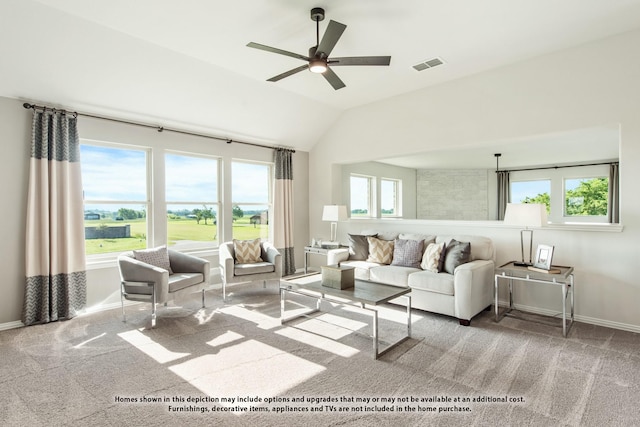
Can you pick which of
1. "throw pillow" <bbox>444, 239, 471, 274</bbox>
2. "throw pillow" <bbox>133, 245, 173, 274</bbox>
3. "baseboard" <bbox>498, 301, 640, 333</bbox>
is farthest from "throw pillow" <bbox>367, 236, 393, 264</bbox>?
"throw pillow" <bbox>133, 245, 173, 274</bbox>

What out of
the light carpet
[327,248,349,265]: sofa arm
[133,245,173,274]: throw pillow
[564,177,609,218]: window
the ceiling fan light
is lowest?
the light carpet

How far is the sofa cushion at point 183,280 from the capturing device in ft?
12.6

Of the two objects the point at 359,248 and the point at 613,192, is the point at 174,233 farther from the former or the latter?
the point at 613,192

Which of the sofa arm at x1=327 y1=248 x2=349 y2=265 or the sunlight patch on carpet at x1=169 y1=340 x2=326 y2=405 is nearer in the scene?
the sunlight patch on carpet at x1=169 y1=340 x2=326 y2=405

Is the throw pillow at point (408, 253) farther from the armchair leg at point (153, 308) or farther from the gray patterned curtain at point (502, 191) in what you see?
the gray patterned curtain at point (502, 191)

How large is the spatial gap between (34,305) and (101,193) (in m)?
1.51

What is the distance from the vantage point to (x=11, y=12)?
2.95 metres

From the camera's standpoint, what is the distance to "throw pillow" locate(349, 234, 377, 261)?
5.15 meters

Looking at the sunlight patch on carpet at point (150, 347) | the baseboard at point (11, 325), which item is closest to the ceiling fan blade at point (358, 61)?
the sunlight patch on carpet at point (150, 347)

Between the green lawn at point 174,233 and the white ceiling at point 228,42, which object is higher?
the white ceiling at point 228,42

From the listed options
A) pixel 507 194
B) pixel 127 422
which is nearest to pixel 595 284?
pixel 127 422

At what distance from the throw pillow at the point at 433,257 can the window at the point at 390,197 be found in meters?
4.16

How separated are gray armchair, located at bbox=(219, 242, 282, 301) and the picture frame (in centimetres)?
331

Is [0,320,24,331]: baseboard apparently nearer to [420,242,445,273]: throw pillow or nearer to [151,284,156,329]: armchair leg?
[151,284,156,329]: armchair leg
